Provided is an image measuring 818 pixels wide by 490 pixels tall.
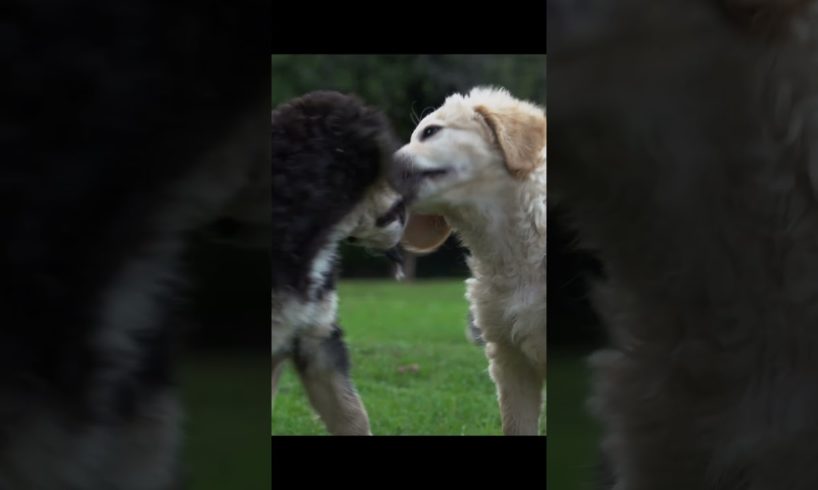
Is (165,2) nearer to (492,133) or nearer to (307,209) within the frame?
(307,209)

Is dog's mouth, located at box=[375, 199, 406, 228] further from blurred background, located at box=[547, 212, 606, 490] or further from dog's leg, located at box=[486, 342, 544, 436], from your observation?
blurred background, located at box=[547, 212, 606, 490]

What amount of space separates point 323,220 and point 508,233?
1.83 feet

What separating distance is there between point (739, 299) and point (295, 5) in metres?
1.35

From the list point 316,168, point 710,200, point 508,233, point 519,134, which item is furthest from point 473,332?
point 710,200

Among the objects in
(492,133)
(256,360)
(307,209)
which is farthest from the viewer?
(492,133)

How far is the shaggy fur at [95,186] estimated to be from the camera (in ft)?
3.09

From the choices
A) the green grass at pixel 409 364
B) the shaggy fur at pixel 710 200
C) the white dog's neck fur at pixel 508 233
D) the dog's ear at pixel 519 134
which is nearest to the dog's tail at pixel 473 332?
the green grass at pixel 409 364

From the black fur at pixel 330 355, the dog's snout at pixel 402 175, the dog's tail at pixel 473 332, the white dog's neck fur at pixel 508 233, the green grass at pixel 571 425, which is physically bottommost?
the green grass at pixel 571 425

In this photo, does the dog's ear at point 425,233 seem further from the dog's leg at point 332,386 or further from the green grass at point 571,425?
the green grass at point 571,425

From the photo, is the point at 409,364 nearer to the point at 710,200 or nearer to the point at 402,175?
the point at 402,175

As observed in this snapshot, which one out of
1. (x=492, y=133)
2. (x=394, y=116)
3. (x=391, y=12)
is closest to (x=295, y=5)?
(x=391, y=12)

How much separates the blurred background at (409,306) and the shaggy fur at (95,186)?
105 cm

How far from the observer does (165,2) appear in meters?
0.94

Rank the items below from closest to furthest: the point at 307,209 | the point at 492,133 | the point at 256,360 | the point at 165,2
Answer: the point at 165,2 → the point at 256,360 → the point at 307,209 → the point at 492,133
